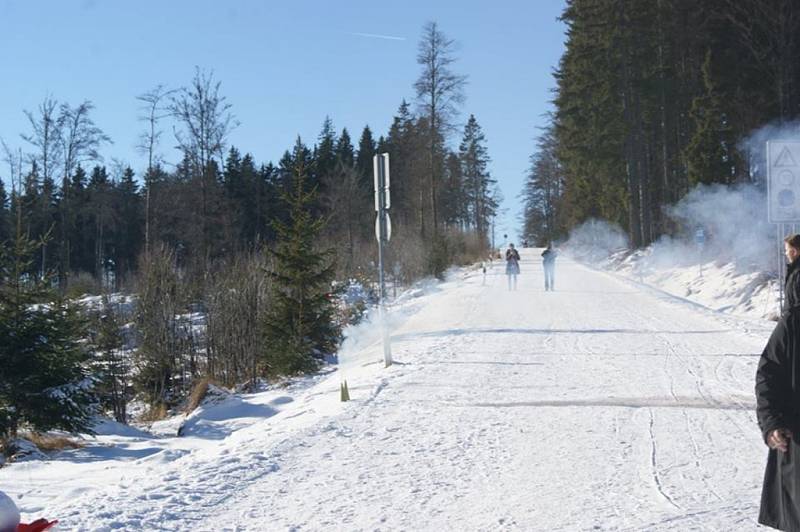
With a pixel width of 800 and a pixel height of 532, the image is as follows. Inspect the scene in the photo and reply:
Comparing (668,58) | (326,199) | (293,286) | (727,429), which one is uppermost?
(668,58)

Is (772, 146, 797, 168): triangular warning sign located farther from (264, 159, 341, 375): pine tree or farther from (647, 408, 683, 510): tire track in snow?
(264, 159, 341, 375): pine tree

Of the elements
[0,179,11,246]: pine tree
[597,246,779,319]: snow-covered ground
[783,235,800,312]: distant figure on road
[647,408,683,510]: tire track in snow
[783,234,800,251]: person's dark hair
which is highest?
[0,179,11,246]: pine tree

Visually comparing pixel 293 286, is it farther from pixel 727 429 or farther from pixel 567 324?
pixel 727 429

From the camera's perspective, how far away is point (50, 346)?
1365 cm

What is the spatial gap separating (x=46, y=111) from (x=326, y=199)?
2585 centimetres

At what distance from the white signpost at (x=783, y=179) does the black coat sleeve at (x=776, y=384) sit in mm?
13134

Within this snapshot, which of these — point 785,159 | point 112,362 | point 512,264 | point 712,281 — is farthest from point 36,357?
point 712,281

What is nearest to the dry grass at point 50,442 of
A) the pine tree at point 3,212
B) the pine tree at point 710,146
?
the pine tree at point 710,146

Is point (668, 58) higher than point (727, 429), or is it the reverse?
point (668, 58)

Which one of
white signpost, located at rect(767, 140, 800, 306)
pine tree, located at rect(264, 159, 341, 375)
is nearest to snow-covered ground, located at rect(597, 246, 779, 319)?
white signpost, located at rect(767, 140, 800, 306)

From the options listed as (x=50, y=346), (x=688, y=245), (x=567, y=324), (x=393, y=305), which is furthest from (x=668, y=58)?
(x=50, y=346)

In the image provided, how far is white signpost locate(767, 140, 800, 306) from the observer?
16.2 metres

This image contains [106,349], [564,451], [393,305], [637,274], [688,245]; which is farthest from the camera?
[637,274]

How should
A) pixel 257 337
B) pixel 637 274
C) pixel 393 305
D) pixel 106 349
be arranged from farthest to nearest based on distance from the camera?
pixel 637 274, pixel 393 305, pixel 257 337, pixel 106 349
